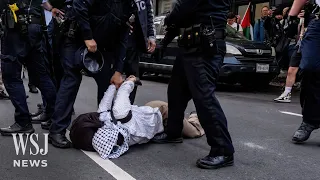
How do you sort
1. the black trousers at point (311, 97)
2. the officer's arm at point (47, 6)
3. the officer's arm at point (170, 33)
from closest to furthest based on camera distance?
the officer's arm at point (170, 33) < the black trousers at point (311, 97) < the officer's arm at point (47, 6)

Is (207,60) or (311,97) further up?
(207,60)

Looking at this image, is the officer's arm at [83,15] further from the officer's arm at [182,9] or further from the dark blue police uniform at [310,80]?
the dark blue police uniform at [310,80]

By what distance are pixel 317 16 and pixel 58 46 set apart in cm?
261

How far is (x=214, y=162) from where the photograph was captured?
3611 millimetres

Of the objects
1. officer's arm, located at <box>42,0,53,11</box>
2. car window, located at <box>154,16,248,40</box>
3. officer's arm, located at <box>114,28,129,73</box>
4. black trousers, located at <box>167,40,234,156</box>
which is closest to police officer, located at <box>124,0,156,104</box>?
officer's arm, located at <box>114,28,129,73</box>

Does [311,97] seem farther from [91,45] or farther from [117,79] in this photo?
[91,45]

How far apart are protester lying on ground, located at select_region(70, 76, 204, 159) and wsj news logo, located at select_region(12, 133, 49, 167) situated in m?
0.33

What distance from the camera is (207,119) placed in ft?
11.8

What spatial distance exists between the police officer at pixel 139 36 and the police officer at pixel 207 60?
78cm

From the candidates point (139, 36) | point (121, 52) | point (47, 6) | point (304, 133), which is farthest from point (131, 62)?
point (304, 133)

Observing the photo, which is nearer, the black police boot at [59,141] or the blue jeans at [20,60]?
the black police boot at [59,141]

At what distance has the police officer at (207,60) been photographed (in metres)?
3.56

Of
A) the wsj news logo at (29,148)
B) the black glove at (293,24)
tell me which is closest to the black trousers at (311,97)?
the black glove at (293,24)

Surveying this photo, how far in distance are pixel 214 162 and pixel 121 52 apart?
4.86 ft
